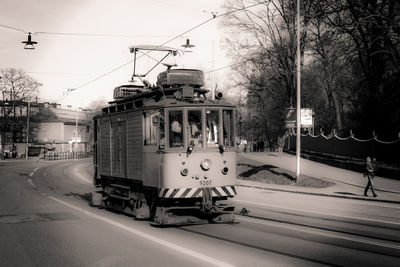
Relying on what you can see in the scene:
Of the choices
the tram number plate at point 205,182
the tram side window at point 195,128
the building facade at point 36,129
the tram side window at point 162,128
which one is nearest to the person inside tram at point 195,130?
the tram side window at point 195,128

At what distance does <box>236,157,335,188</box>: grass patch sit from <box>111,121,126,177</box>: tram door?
12022 mm

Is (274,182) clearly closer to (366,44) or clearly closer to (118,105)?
(366,44)

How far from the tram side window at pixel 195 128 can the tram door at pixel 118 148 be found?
2932 millimetres

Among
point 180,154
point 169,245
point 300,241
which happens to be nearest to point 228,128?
point 180,154

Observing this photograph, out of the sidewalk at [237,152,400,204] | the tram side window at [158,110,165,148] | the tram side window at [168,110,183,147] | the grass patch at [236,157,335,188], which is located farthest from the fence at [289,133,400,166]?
the tram side window at [158,110,165,148]

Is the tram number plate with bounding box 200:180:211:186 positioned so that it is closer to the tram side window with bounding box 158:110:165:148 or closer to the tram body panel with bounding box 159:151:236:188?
the tram body panel with bounding box 159:151:236:188

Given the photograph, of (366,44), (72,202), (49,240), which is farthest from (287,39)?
(49,240)

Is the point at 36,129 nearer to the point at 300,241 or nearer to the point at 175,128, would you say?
the point at 175,128

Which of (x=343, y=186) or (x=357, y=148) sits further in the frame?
(x=357, y=148)

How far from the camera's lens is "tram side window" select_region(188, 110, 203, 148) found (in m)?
12.1

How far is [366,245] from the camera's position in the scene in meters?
9.59

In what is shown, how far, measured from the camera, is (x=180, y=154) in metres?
11.9

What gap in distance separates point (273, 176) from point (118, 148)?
48.0 feet

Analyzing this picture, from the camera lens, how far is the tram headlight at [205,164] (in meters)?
12.0
